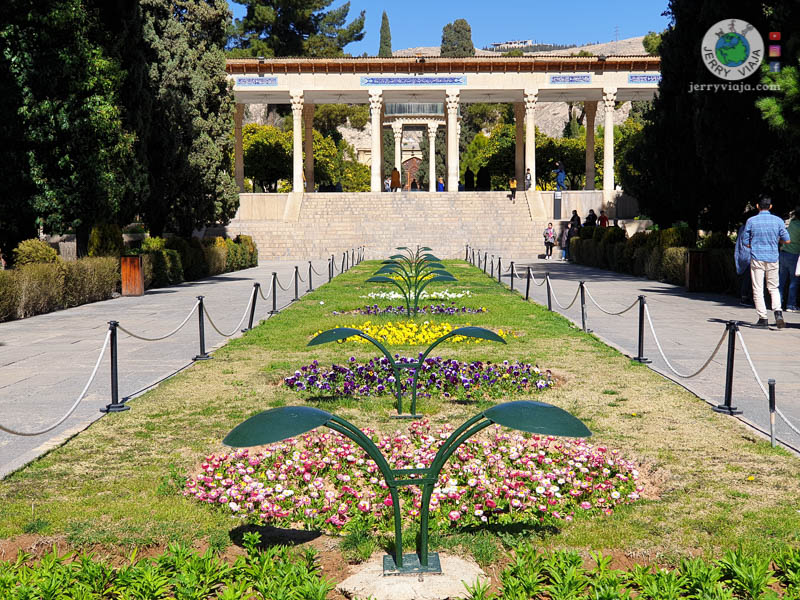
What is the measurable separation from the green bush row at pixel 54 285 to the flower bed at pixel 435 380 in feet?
26.4

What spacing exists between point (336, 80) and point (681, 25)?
1101 inches

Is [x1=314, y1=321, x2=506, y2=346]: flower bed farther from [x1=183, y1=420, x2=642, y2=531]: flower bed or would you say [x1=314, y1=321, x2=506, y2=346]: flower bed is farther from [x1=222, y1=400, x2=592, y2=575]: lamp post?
[x1=222, y1=400, x2=592, y2=575]: lamp post

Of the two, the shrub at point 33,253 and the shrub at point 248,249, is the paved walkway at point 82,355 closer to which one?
the shrub at point 33,253

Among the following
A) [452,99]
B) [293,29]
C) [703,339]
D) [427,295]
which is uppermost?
[293,29]

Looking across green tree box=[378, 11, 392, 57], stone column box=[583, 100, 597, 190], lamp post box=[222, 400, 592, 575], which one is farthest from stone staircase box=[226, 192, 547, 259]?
green tree box=[378, 11, 392, 57]

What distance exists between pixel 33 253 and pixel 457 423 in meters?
12.1

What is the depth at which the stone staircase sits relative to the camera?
3475 centimetres

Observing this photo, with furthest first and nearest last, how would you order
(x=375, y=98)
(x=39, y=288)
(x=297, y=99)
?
(x=375, y=98)
(x=297, y=99)
(x=39, y=288)

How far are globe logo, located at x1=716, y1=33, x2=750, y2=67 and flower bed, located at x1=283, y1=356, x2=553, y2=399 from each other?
35.3ft

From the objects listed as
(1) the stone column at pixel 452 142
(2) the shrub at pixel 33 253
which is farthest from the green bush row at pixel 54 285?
(1) the stone column at pixel 452 142

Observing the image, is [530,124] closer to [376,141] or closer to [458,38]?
[376,141]

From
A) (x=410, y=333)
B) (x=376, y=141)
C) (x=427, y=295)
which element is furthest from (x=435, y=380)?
(x=376, y=141)

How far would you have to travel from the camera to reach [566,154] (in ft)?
189

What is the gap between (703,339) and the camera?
34.7ft
